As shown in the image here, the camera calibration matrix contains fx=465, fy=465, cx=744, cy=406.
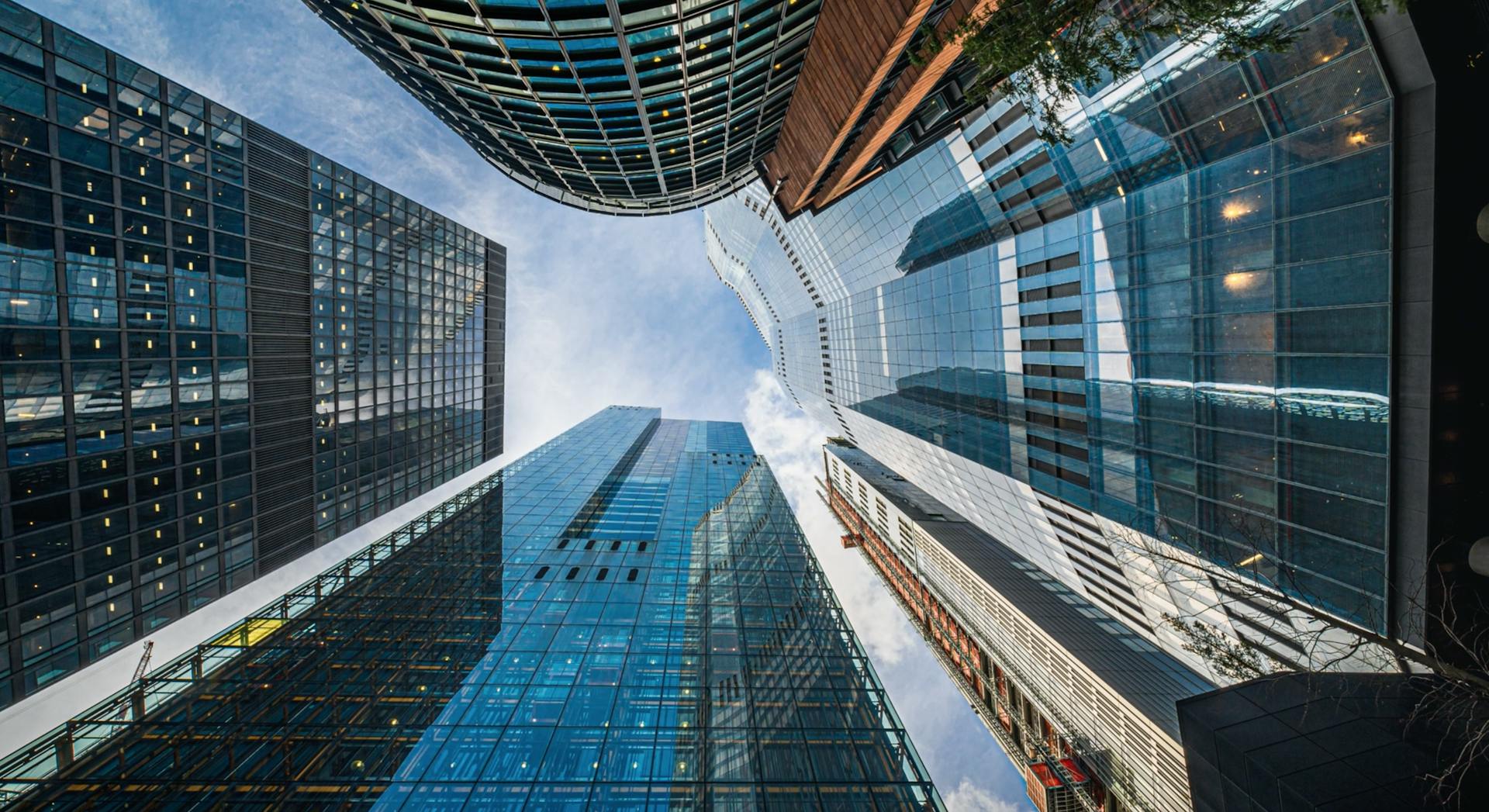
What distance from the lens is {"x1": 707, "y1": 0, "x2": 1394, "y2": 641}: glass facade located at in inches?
489

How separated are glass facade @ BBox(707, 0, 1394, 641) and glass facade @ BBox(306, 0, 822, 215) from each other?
41.6ft

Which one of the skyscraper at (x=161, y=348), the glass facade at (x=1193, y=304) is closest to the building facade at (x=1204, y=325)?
the glass facade at (x=1193, y=304)

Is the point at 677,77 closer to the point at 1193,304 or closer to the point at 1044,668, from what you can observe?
the point at 1193,304

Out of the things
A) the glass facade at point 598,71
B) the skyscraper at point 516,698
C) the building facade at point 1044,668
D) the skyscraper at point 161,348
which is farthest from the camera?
the building facade at point 1044,668

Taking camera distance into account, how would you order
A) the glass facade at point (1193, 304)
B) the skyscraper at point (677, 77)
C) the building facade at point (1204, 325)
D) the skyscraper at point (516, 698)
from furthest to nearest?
the skyscraper at point (677, 77) → the skyscraper at point (516, 698) → the glass facade at point (1193, 304) → the building facade at point (1204, 325)

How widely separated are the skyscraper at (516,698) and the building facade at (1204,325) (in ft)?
47.0

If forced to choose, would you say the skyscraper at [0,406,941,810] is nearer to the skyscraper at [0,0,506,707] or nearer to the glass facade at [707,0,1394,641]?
the skyscraper at [0,0,506,707]

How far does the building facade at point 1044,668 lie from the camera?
125ft

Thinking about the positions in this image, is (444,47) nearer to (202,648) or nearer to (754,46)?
(754,46)

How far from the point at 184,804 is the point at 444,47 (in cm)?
3372

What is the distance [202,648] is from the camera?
22.2 m

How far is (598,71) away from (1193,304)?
30862 millimetres

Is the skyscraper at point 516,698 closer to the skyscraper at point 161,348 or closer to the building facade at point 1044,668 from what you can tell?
the skyscraper at point 161,348

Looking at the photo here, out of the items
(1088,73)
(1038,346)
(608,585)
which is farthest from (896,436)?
(1088,73)
